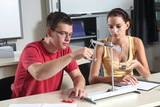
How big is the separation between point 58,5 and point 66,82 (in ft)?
6.55

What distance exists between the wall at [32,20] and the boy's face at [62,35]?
8.05 ft

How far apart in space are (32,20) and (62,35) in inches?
100.0

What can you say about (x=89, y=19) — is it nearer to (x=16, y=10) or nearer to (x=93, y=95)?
(x=16, y=10)

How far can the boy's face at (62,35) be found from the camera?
4.82 feet

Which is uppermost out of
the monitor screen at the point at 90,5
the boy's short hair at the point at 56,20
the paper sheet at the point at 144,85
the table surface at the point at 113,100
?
the monitor screen at the point at 90,5

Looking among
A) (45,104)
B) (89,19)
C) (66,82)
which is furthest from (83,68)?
(89,19)

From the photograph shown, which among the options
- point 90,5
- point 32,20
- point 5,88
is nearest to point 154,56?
point 90,5

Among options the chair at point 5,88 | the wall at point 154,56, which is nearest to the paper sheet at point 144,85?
the chair at point 5,88

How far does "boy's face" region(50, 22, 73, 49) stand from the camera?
4.82 ft

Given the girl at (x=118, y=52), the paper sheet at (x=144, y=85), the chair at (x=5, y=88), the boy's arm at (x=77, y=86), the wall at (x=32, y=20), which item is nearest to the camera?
the boy's arm at (x=77, y=86)

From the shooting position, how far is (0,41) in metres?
3.47

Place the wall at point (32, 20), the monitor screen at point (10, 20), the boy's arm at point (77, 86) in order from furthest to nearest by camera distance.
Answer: the wall at point (32, 20) < the monitor screen at point (10, 20) < the boy's arm at point (77, 86)

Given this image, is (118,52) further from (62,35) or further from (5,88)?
(5,88)

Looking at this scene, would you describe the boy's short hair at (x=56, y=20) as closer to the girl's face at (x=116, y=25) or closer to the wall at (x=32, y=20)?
the girl's face at (x=116, y=25)
